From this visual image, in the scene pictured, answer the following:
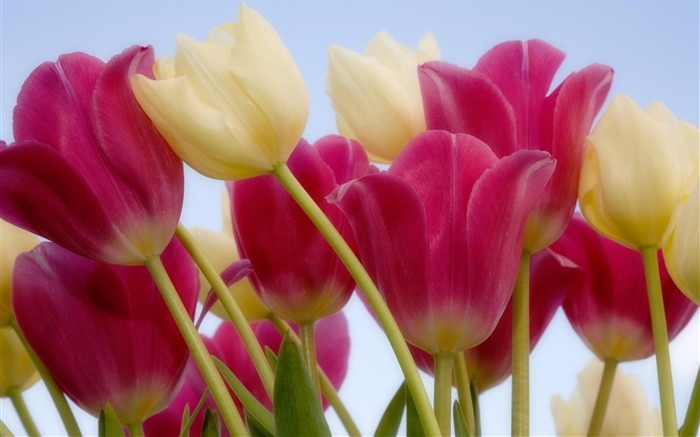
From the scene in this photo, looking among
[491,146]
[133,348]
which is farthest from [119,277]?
[491,146]

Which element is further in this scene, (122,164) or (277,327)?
(277,327)

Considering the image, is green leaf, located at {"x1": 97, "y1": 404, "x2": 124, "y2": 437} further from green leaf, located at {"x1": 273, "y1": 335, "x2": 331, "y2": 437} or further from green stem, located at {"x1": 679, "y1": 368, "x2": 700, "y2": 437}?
green stem, located at {"x1": 679, "y1": 368, "x2": 700, "y2": 437}

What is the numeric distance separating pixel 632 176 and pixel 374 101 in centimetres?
10

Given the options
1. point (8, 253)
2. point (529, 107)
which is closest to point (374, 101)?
point (529, 107)

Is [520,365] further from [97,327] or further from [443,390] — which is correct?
[97,327]

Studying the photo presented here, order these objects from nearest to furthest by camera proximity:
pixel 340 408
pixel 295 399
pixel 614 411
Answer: pixel 295 399
pixel 340 408
pixel 614 411

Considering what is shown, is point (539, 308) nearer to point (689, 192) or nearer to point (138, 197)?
point (689, 192)

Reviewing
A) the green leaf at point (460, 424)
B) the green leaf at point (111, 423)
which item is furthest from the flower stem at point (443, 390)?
the green leaf at point (111, 423)

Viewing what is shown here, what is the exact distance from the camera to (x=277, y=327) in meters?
0.47

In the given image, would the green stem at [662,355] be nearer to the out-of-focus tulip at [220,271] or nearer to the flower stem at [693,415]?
the flower stem at [693,415]

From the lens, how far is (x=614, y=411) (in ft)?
1.77

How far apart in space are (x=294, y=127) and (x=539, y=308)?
6.3 inches

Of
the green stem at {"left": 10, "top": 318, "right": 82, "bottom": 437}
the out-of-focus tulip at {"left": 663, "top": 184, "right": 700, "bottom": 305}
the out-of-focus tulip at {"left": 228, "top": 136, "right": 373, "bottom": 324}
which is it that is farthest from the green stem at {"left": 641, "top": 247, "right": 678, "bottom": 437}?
the green stem at {"left": 10, "top": 318, "right": 82, "bottom": 437}

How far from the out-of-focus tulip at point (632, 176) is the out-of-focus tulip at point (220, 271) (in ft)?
0.51
